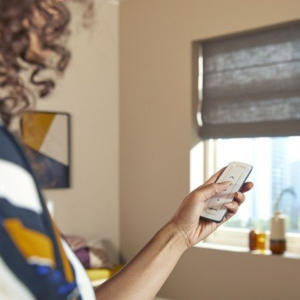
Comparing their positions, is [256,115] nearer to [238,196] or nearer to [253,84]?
[253,84]

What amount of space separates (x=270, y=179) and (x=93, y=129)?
1230mm

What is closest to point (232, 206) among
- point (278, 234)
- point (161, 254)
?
point (161, 254)

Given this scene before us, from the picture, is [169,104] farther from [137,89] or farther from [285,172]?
[285,172]

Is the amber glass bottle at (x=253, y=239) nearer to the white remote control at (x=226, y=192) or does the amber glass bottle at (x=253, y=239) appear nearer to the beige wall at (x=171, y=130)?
the beige wall at (x=171, y=130)

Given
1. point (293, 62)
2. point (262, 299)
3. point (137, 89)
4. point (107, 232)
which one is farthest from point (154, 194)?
point (293, 62)

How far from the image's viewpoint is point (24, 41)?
1.84ft

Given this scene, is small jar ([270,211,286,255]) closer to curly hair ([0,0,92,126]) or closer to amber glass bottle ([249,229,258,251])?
amber glass bottle ([249,229,258,251])

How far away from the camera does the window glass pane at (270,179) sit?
311cm

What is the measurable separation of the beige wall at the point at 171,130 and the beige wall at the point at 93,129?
68mm

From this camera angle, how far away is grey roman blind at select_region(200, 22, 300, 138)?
3078mm

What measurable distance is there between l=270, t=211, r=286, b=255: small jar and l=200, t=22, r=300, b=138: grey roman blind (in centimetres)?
45

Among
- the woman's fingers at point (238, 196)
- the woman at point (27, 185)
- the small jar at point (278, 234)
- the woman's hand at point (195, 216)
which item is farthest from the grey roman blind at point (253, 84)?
the woman at point (27, 185)

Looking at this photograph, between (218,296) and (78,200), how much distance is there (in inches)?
41.9

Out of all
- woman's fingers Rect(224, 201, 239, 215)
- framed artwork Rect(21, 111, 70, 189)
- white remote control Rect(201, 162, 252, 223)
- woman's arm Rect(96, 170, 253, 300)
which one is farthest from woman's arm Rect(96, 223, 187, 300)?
framed artwork Rect(21, 111, 70, 189)
